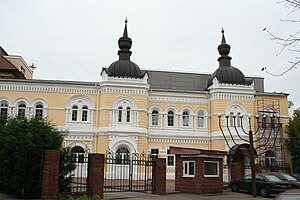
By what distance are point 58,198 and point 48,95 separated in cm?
1815

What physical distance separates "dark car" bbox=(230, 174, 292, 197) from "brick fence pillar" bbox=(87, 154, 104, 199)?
390 inches

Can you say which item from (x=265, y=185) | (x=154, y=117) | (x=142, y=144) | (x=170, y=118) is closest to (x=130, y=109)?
(x=154, y=117)

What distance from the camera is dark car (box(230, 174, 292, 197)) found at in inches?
787

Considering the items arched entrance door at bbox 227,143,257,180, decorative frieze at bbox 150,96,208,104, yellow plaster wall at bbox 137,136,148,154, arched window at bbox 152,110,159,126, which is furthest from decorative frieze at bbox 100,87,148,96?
arched entrance door at bbox 227,143,257,180

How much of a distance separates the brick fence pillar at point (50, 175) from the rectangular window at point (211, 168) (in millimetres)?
9841

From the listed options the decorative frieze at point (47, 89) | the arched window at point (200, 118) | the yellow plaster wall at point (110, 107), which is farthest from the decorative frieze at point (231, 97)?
the decorative frieze at point (47, 89)

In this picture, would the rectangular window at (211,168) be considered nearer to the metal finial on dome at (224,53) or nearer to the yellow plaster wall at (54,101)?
the yellow plaster wall at (54,101)

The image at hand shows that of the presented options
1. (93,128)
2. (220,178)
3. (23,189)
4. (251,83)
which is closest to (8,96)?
(93,128)

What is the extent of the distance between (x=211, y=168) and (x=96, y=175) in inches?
325

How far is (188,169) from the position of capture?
21.7 m

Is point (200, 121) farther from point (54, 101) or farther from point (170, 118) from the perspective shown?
point (54, 101)

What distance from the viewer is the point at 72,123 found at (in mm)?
31797

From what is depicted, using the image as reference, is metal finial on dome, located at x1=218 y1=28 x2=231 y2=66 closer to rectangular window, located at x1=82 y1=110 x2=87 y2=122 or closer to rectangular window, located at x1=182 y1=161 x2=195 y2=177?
rectangular window, located at x1=82 y1=110 x2=87 y2=122

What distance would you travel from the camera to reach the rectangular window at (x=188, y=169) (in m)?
21.4
